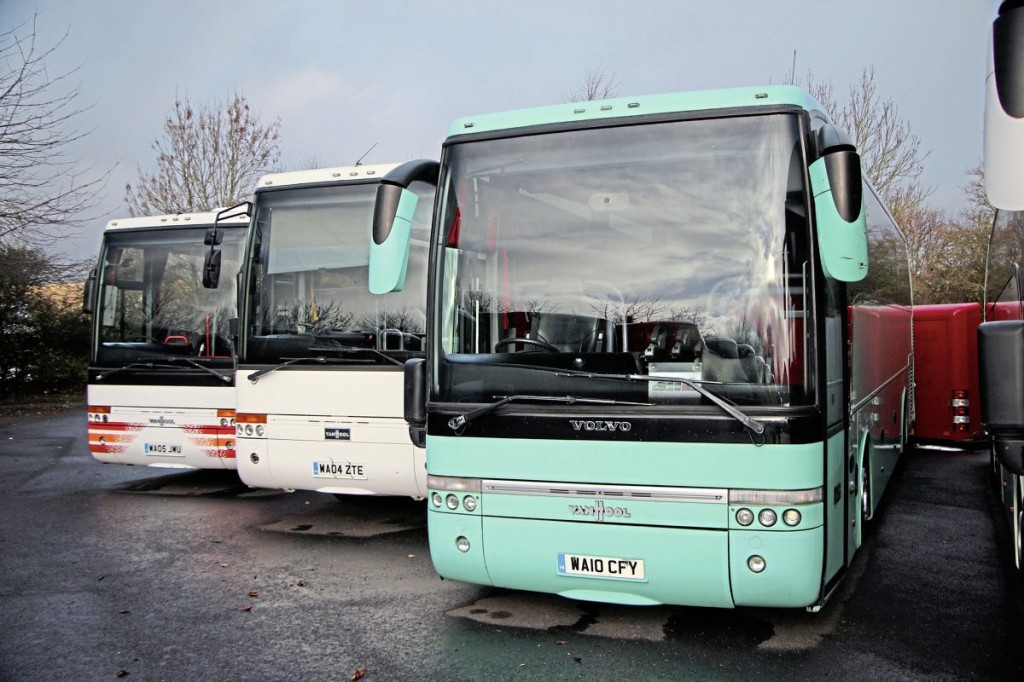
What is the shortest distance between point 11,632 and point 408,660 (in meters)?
2.61

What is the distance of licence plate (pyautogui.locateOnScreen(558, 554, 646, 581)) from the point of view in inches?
182

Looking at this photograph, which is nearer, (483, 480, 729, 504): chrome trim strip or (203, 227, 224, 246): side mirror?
(483, 480, 729, 504): chrome trim strip

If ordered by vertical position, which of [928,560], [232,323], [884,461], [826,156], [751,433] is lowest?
[928,560]

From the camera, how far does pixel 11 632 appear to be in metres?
5.27

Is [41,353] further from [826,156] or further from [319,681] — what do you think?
[826,156]

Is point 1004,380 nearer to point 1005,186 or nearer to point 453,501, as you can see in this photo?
point 1005,186

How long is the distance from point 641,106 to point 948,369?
11.1m

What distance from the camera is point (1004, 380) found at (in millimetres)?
2834

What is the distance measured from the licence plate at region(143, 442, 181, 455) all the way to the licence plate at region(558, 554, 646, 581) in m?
6.35

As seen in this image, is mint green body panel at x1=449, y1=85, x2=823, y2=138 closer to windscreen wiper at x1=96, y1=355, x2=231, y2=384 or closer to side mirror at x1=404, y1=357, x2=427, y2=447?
side mirror at x1=404, y1=357, x2=427, y2=447

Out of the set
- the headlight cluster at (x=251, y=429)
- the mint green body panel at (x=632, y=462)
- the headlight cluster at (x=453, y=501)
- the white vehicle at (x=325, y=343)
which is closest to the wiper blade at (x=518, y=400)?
the mint green body panel at (x=632, y=462)

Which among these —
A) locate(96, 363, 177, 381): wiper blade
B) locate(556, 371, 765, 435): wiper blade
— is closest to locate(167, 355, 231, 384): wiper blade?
locate(96, 363, 177, 381): wiper blade

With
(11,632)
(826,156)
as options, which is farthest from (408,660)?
(826,156)

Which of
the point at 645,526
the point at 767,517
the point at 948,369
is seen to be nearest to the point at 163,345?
the point at 645,526
